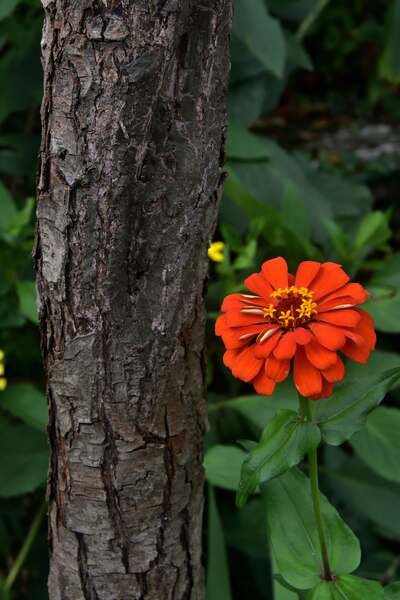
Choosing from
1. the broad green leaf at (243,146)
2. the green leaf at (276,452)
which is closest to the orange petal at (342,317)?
the green leaf at (276,452)

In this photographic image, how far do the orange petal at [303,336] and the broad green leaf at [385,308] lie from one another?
2.63 feet

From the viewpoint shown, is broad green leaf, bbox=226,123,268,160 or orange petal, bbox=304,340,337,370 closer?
orange petal, bbox=304,340,337,370

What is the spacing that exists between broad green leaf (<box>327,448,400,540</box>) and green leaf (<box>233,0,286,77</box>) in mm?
819

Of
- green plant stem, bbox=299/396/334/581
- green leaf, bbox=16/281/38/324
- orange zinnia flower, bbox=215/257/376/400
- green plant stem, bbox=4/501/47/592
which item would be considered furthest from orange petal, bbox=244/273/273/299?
green plant stem, bbox=4/501/47/592

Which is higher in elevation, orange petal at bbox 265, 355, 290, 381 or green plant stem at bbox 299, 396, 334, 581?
orange petal at bbox 265, 355, 290, 381

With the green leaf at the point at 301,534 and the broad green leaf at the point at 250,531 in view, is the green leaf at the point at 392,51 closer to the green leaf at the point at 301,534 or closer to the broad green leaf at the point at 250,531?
the broad green leaf at the point at 250,531

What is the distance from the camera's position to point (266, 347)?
2.56ft

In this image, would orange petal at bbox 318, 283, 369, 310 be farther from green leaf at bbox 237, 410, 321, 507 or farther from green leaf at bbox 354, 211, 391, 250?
green leaf at bbox 354, 211, 391, 250

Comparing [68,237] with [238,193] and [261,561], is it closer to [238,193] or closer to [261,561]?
[238,193]

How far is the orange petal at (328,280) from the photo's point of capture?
0.84m

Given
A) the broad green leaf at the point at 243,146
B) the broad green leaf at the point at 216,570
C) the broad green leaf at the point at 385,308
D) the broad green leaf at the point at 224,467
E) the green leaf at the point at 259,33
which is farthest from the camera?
the broad green leaf at the point at 243,146

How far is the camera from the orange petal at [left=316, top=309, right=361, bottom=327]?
0.79m

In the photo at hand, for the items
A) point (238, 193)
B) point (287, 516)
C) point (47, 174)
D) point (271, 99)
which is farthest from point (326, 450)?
point (47, 174)

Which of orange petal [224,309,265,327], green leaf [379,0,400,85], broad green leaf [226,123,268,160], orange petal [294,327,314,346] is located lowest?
orange petal [294,327,314,346]
